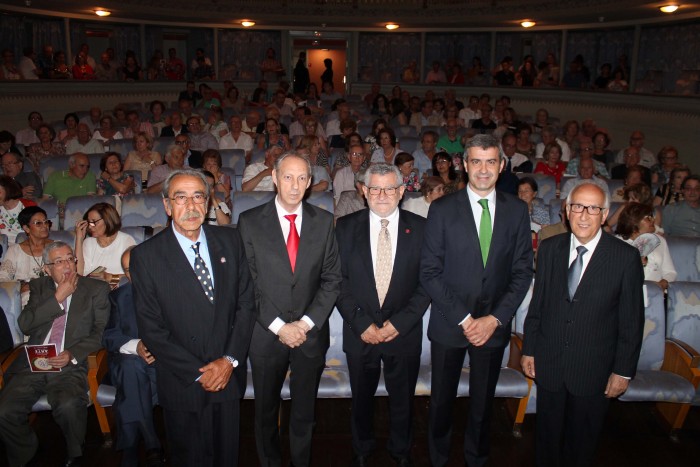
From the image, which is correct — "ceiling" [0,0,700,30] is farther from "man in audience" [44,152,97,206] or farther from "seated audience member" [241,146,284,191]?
"seated audience member" [241,146,284,191]

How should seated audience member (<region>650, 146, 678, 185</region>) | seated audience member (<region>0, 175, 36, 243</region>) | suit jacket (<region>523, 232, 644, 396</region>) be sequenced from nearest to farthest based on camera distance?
suit jacket (<region>523, 232, 644, 396</region>) < seated audience member (<region>0, 175, 36, 243</region>) < seated audience member (<region>650, 146, 678, 185</region>)

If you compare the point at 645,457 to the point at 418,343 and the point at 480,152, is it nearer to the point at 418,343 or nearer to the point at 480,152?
the point at 418,343

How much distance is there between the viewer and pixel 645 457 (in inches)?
136

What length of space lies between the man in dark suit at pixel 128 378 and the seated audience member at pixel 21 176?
10.6 feet

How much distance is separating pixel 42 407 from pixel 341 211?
255cm

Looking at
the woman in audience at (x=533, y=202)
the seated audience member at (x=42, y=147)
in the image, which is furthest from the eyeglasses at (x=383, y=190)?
the seated audience member at (x=42, y=147)

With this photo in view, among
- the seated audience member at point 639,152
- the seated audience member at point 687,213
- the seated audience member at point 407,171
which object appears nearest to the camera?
the seated audience member at point 687,213

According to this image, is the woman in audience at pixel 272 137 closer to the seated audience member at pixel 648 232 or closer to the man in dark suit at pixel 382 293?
the seated audience member at pixel 648 232

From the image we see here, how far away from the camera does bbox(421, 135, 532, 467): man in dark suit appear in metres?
2.91

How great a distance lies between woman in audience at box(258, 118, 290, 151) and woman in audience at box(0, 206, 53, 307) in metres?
3.25

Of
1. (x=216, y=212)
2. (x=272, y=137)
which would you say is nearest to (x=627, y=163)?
(x=272, y=137)

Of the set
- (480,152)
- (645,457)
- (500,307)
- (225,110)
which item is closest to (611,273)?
(500,307)

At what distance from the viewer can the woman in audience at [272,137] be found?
7.24 m

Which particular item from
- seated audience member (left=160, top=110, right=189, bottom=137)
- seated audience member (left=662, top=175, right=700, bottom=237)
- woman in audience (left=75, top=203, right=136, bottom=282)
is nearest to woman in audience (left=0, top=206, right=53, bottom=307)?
woman in audience (left=75, top=203, right=136, bottom=282)
